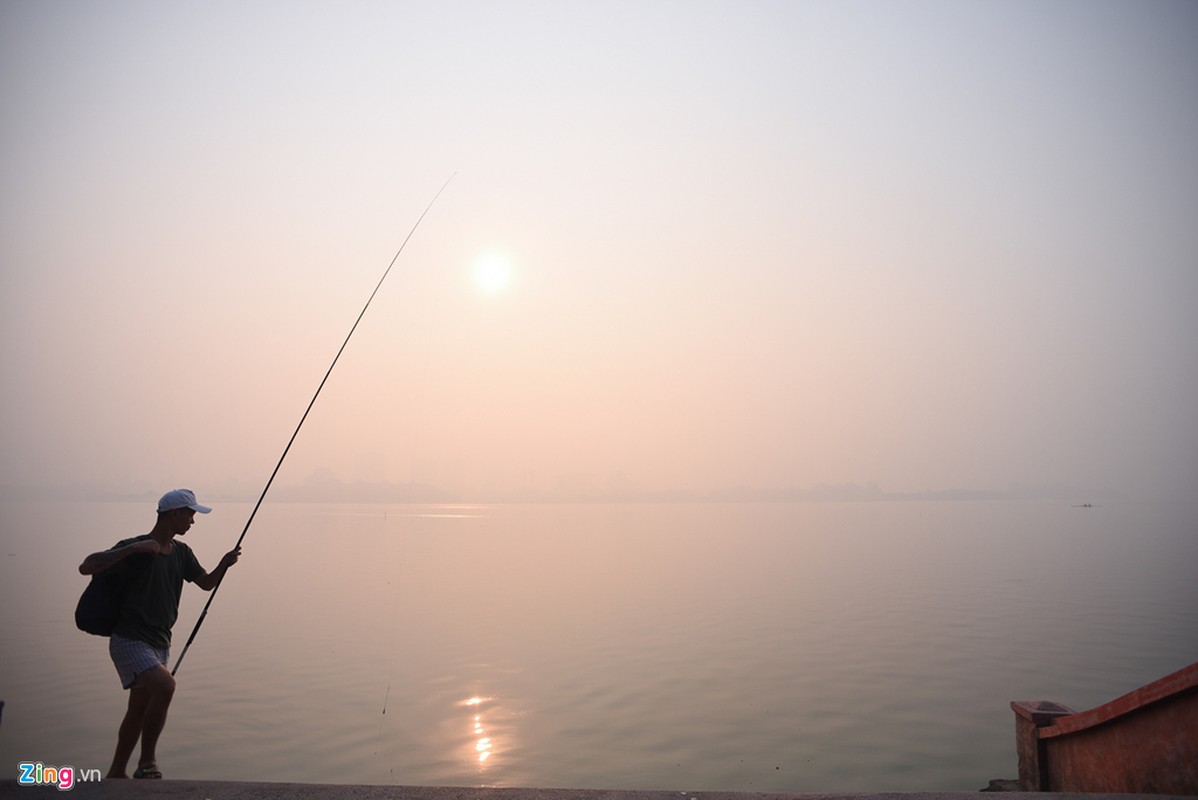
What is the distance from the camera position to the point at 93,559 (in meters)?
4.93

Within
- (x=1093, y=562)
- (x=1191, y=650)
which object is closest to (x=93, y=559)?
(x=1191, y=650)

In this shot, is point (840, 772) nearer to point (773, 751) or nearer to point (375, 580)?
point (773, 751)

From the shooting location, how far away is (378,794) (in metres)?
4.18

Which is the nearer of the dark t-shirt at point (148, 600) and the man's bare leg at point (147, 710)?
the man's bare leg at point (147, 710)

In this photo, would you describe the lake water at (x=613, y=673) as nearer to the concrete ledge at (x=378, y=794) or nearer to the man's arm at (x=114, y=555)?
the concrete ledge at (x=378, y=794)

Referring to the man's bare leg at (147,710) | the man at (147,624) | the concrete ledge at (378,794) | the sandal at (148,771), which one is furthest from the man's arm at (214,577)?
the concrete ledge at (378,794)

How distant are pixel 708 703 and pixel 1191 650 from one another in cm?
1029

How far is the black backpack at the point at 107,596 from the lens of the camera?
16.8ft

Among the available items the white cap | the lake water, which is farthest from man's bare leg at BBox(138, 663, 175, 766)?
the lake water

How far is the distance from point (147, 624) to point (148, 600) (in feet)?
0.46

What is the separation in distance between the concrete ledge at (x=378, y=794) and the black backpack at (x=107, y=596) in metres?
1.03

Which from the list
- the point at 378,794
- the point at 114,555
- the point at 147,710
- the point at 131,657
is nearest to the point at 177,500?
the point at 114,555

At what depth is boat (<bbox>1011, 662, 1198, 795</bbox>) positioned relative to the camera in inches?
165

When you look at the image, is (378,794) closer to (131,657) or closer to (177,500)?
(131,657)
